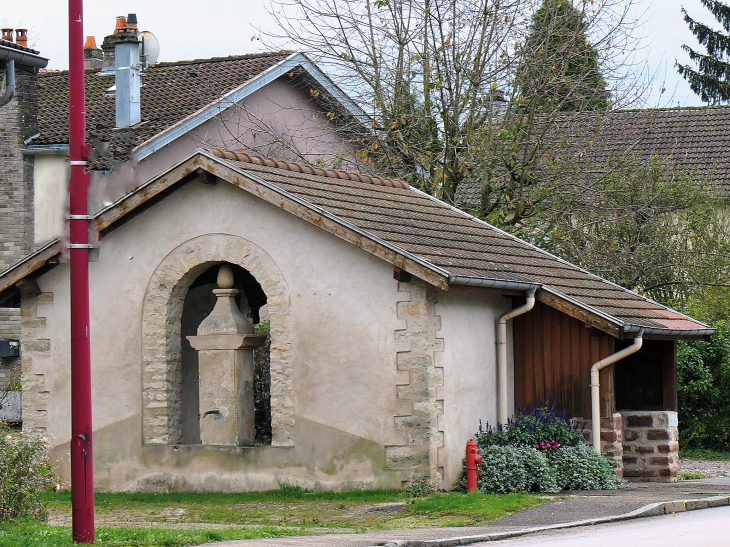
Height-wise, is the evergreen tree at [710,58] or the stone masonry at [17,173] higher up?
the evergreen tree at [710,58]

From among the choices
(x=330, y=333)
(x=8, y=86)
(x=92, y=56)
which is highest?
(x=92, y=56)

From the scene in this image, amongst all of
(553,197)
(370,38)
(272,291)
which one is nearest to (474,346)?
(272,291)

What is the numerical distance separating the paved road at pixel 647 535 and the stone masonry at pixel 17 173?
1524 centimetres

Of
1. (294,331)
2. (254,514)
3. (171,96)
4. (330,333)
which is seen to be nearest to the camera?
(254,514)

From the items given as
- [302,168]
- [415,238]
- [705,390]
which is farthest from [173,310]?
[705,390]

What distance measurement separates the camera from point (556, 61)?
63.3 feet

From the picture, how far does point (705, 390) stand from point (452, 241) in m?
7.77

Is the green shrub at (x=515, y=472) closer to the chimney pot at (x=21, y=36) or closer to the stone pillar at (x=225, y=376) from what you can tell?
the stone pillar at (x=225, y=376)

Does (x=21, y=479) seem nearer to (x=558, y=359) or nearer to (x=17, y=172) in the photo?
(x=558, y=359)

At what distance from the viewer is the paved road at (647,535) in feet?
28.8

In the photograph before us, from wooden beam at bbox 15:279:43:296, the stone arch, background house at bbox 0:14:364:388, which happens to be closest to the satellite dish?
background house at bbox 0:14:364:388

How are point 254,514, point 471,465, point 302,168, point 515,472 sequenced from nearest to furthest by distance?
point 254,514, point 471,465, point 515,472, point 302,168

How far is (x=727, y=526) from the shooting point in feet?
32.0

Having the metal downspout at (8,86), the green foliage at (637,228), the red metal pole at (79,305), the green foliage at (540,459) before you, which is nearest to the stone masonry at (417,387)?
the green foliage at (540,459)
